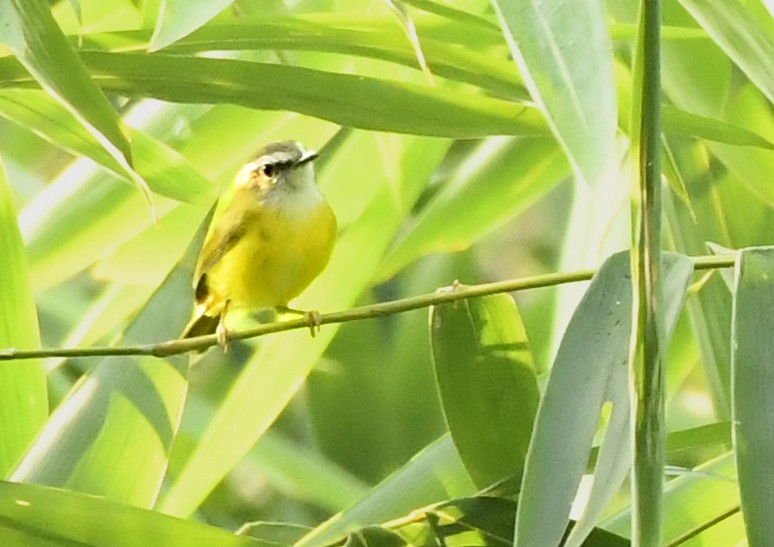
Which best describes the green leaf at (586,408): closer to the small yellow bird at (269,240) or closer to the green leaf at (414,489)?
the green leaf at (414,489)

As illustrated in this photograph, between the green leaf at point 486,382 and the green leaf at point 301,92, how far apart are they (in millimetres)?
115

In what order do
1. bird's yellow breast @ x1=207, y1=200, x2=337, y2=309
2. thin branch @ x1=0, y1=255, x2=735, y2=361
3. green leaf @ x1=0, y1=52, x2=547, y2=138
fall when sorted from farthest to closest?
bird's yellow breast @ x1=207, y1=200, x2=337, y2=309 → green leaf @ x1=0, y1=52, x2=547, y2=138 → thin branch @ x1=0, y1=255, x2=735, y2=361

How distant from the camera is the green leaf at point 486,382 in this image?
2.40ft

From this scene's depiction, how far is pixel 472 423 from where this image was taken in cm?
73

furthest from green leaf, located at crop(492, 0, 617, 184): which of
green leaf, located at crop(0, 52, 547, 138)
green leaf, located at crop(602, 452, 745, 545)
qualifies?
green leaf, located at crop(602, 452, 745, 545)

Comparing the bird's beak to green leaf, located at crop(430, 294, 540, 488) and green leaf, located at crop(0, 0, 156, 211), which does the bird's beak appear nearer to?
green leaf, located at crop(430, 294, 540, 488)

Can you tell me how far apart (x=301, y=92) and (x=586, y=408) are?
0.95ft

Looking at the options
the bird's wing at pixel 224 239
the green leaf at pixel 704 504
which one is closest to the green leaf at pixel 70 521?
the green leaf at pixel 704 504

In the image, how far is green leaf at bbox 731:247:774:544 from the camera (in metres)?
0.50

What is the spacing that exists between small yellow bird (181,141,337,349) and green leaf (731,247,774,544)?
48 cm

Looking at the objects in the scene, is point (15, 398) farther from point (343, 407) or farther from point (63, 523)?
point (343, 407)

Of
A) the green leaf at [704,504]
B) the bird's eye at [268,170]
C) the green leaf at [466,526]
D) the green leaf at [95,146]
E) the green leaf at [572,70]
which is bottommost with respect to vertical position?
the green leaf at [466,526]

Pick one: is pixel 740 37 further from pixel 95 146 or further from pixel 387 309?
pixel 95 146

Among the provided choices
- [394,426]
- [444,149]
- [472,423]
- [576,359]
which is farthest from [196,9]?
[394,426]
